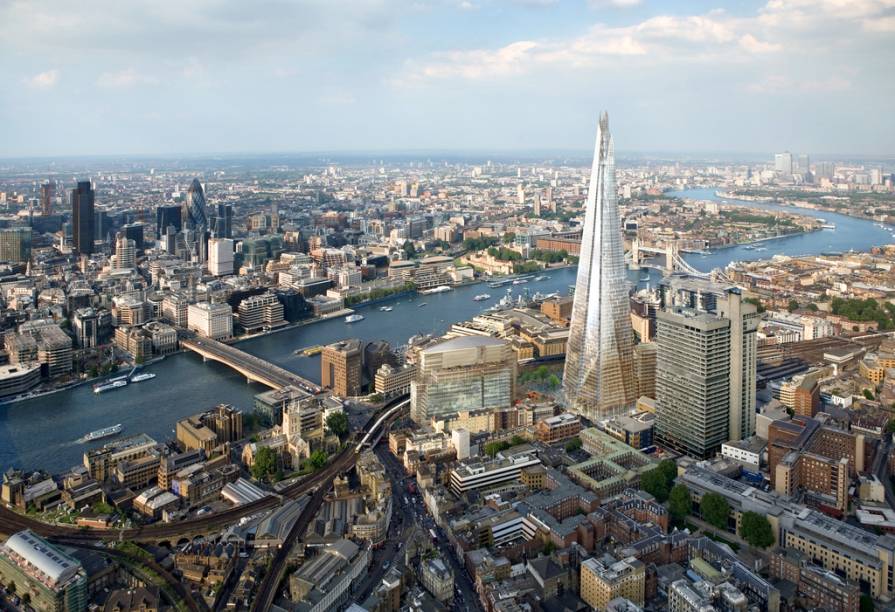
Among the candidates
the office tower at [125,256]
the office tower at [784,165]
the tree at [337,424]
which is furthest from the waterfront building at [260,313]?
the office tower at [784,165]

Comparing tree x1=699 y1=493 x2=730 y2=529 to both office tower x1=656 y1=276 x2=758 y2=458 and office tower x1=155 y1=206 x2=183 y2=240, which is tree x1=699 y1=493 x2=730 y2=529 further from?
office tower x1=155 y1=206 x2=183 y2=240

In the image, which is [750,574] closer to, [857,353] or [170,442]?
[170,442]

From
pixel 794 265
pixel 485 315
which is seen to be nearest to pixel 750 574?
pixel 485 315

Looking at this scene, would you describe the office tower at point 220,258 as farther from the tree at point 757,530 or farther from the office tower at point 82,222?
the tree at point 757,530

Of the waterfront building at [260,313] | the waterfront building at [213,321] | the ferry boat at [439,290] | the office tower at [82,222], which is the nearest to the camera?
the waterfront building at [213,321]

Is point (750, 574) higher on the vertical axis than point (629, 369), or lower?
lower

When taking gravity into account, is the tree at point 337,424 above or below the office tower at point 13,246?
below

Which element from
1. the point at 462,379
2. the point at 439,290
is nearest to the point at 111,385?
the point at 462,379
